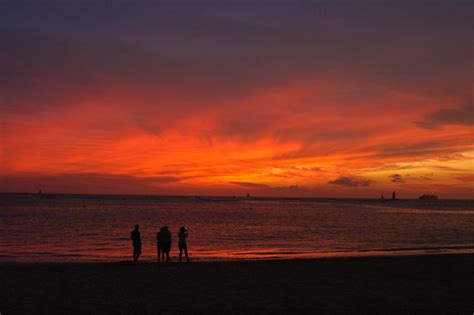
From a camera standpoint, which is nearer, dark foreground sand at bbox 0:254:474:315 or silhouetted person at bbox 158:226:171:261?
dark foreground sand at bbox 0:254:474:315

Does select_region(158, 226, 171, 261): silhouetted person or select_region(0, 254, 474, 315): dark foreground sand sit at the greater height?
select_region(158, 226, 171, 261): silhouetted person

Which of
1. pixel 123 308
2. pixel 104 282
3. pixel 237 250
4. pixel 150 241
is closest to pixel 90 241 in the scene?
pixel 150 241

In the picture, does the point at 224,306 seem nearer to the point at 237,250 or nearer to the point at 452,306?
the point at 452,306

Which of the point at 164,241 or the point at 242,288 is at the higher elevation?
the point at 164,241

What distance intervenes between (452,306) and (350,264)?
8.74 meters

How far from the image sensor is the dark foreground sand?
43.9 feet

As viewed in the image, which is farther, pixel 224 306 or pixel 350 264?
pixel 350 264

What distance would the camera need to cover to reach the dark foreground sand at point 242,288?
13.4 meters

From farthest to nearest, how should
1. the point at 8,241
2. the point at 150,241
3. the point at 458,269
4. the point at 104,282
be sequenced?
the point at 150,241
the point at 8,241
the point at 458,269
the point at 104,282

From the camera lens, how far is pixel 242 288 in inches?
639

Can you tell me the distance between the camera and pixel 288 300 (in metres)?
14.3

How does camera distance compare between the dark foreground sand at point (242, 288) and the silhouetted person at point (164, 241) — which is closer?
the dark foreground sand at point (242, 288)

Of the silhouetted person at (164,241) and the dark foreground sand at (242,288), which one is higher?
the silhouetted person at (164,241)

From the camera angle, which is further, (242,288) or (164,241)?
(164,241)
